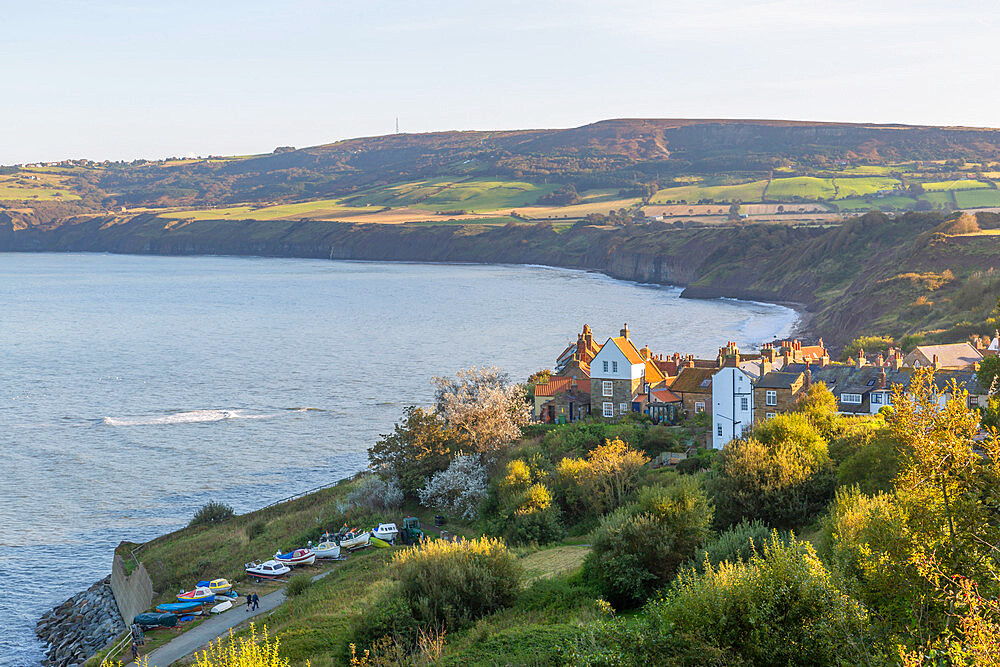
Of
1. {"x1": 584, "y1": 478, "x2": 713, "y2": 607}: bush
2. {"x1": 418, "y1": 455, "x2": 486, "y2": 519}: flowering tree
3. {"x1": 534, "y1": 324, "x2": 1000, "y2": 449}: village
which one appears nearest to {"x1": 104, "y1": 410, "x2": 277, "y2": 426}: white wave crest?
{"x1": 534, "y1": 324, "x2": 1000, "y2": 449}: village

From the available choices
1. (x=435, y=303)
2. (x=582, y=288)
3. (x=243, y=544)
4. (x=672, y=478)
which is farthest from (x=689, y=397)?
(x=582, y=288)

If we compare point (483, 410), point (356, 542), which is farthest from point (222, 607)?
point (483, 410)

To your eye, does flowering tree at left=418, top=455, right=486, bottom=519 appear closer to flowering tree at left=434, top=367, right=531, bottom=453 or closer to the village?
flowering tree at left=434, top=367, right=531, bottom=453

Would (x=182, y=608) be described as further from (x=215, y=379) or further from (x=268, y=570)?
(x=215, y=379)

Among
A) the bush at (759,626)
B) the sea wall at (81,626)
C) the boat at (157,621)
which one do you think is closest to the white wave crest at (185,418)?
the sea wall at (81,626)

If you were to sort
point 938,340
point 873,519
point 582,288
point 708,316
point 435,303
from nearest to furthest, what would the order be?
1. point 873,519
2. point 938,340
3. point 708,316
4. point 435,303
5. point 582,288

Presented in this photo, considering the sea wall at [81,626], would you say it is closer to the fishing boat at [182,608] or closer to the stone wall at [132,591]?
the stone wall at [132,591]

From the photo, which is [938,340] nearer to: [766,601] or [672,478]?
[672,478]
